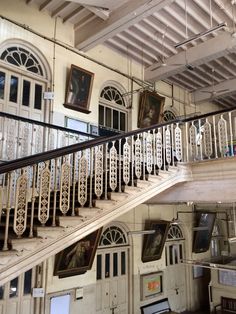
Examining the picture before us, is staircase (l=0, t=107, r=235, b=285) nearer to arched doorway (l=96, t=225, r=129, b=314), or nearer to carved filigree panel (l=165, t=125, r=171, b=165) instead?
carved filigree panel (l=165, t=125, r=171, b=165)

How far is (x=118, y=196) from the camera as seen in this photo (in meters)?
4.39

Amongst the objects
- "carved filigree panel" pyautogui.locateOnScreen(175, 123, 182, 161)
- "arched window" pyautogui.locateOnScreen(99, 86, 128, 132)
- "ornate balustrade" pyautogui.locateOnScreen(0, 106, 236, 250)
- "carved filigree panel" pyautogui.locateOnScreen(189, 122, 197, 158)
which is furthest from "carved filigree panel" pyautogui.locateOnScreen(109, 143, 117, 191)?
"arched window" pyautogui.locateOnScreen(99, 86, 128, 132)

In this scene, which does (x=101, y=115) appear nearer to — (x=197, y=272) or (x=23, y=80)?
(x=23, y=80)

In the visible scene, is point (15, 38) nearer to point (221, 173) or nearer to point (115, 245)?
point (221, 173)

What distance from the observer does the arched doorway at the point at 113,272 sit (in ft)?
25.3

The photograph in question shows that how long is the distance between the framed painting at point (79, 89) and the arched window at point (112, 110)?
820mm

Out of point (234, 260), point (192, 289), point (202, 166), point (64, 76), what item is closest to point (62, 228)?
point (202, 166)

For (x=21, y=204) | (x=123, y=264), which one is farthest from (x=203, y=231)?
(x=21, y=204)

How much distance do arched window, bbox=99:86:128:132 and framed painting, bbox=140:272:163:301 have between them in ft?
14.3

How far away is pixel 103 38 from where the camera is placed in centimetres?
695

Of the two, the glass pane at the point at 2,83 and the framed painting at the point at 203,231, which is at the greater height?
the glass pane at the point at 2,83

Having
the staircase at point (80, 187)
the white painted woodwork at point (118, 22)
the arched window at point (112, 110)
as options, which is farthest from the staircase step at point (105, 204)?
the arched window at point (112, 110)

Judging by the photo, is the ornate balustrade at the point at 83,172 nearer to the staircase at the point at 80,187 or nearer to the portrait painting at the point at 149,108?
the staircase at the point at 80,187

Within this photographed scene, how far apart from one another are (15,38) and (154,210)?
6.06 metres
